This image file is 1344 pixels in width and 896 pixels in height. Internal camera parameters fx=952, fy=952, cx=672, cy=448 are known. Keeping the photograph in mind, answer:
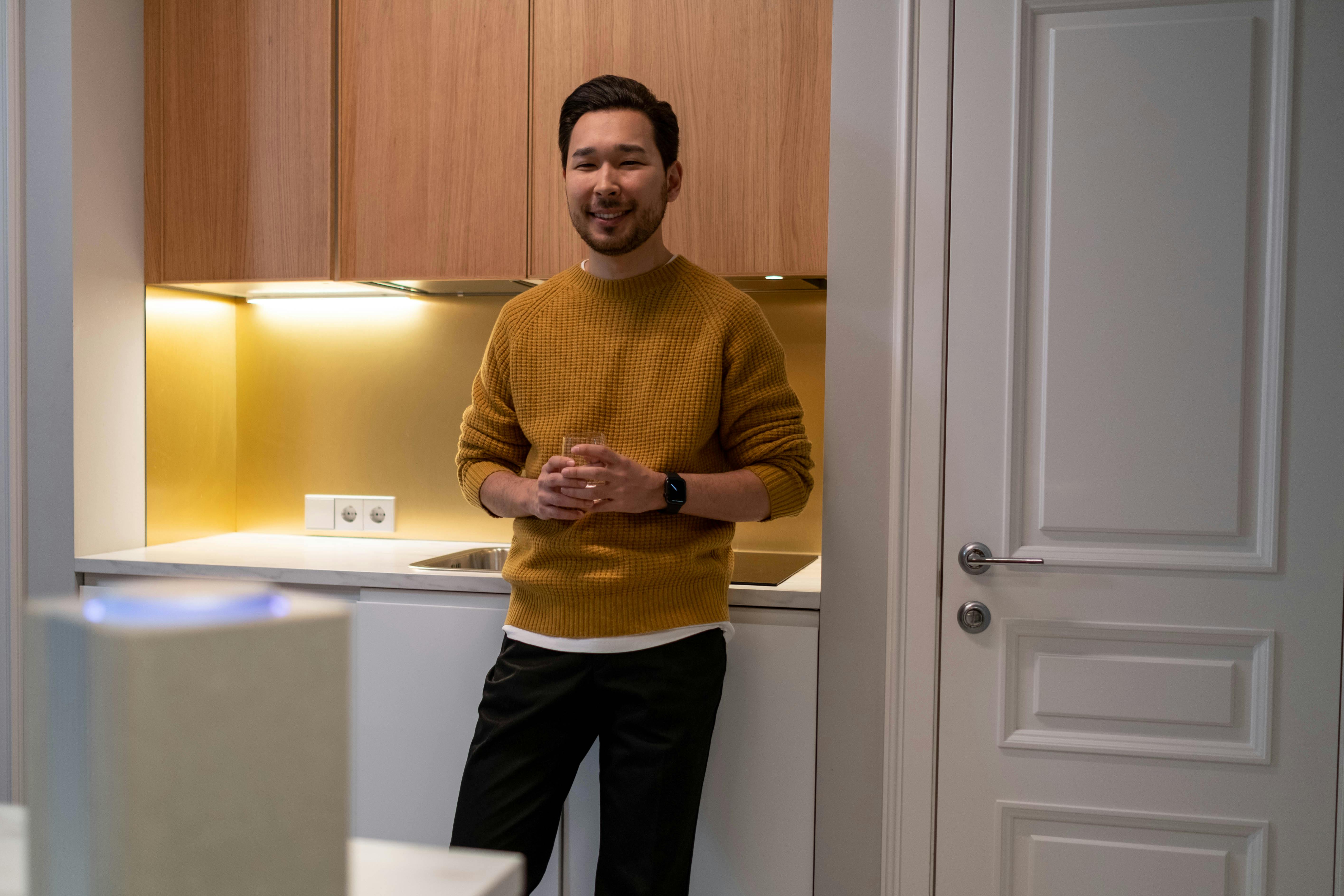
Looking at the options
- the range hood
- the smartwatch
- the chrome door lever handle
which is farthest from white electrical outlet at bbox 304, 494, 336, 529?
the chrome door lever handle

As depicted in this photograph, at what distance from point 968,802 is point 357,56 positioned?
2017 millimetres

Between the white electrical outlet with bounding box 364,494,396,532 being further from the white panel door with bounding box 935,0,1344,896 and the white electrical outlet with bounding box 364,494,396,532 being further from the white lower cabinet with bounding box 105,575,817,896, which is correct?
the white panel door with bounding box 935,0,1344,896

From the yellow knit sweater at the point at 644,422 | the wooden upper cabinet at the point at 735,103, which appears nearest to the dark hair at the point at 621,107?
the yellow knit sweater at the point at 644,422

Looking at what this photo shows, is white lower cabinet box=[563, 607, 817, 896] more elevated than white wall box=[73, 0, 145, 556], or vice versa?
white wall box=[73, 0, 145, 556]

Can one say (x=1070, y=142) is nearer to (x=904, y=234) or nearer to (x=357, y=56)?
(x=904, y=234)

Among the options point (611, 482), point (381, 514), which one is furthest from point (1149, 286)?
point (381, 514)

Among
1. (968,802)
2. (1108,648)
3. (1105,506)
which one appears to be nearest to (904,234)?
(1105,506)

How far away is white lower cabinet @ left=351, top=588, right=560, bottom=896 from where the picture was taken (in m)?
1.84

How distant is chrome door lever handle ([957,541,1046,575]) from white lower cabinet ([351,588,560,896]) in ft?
2.85

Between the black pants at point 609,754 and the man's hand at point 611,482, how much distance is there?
0.80 ft

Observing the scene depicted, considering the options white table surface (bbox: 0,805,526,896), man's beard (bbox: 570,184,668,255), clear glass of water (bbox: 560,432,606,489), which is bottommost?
white table surface (bbox: 0,805,526,896)

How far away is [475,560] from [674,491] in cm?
100

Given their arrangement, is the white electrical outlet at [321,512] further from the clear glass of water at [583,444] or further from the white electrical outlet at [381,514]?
the clear glass of water at [583,444]

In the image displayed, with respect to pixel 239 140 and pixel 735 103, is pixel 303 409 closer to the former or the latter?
pixel 239 140
